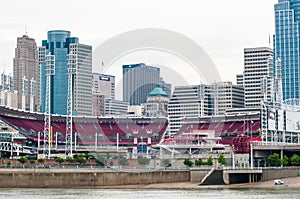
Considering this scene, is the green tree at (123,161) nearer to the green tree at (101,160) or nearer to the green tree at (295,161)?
the green tree at (101,160)

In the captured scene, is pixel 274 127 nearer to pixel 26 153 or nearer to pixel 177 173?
pixel 177 173

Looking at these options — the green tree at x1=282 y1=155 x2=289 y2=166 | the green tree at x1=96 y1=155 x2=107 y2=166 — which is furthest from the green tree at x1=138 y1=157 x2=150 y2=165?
the green tree at x1=282 y1=155 x2=289 y2=166

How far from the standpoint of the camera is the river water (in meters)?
92.6

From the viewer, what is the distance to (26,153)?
176000 mm

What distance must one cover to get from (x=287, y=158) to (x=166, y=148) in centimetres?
3846

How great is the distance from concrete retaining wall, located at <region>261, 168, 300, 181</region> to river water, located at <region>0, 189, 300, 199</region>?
12005 mm

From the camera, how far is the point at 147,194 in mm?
98000

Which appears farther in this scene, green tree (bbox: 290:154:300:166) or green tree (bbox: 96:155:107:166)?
green tree (bbox: 96:155:107:166)

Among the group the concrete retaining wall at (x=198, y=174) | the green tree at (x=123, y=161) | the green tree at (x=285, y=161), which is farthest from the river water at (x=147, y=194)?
the green tree at (x=123, y=161)

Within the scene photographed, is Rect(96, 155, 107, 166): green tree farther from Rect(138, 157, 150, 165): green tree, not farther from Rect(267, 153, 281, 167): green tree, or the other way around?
Rect(267, 153, 281, 167): green tree

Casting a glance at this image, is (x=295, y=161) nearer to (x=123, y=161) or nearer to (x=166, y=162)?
(x=166, y=162)

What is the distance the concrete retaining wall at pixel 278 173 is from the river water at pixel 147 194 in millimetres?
12005

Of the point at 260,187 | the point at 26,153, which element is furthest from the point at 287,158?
the point at 26,153

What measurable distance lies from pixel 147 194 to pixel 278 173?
29301mm
